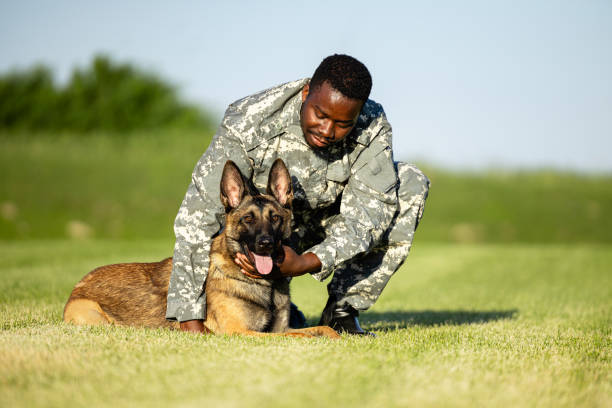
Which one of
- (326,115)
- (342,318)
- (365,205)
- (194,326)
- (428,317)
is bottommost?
(428,317)

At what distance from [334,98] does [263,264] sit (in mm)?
1369

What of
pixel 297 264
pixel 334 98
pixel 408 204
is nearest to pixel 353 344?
pixel 297 264

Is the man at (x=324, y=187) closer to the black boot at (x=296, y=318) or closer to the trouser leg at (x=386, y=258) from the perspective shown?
the trouser leg at (x=386, y=258)

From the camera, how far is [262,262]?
4480mm

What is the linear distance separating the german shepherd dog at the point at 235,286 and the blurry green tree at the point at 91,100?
1459 inches

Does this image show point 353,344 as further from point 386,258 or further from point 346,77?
point 346,77

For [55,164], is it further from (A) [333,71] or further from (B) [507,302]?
(A) [333,71]

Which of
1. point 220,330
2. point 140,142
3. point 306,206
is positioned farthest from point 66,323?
point 140,142

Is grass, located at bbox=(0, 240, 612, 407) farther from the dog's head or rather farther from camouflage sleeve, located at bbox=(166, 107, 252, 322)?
the dog's head

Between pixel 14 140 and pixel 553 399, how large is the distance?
32.0m

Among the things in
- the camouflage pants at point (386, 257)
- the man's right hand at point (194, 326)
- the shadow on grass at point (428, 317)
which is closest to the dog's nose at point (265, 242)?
the man's right hand at point (194, 326)

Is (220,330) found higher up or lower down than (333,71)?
lower down

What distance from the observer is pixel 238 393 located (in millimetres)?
2682

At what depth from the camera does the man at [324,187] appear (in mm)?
4449
